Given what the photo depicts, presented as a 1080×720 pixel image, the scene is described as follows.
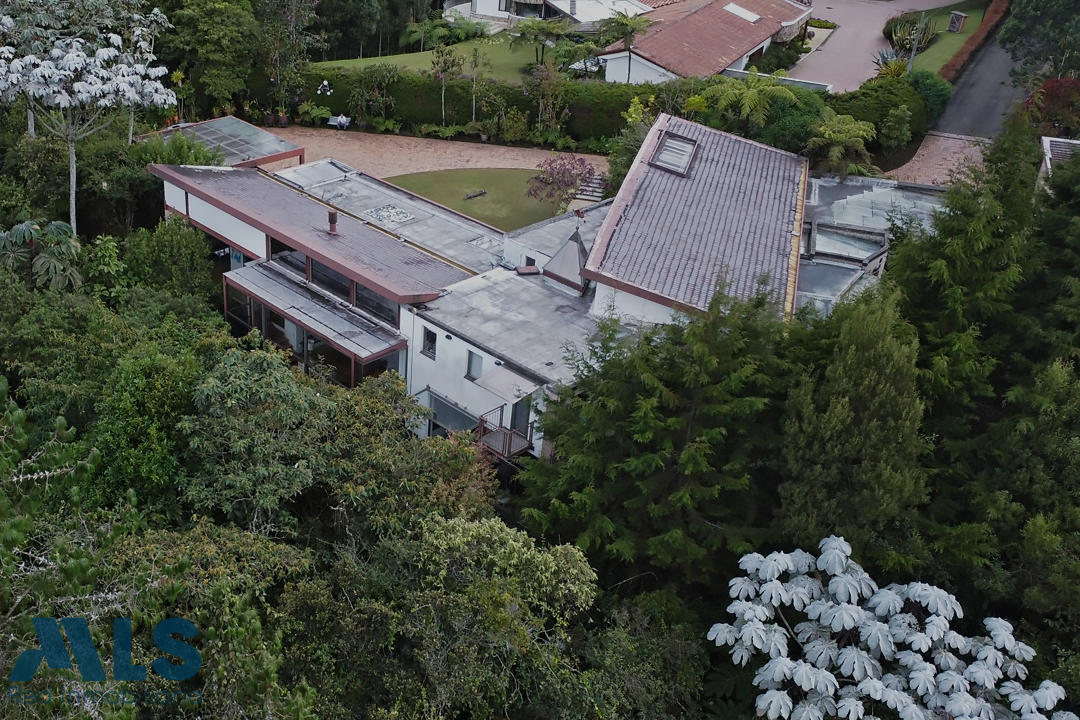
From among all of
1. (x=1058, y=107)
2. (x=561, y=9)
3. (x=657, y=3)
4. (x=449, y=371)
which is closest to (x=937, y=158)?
(x=1058, y=107)

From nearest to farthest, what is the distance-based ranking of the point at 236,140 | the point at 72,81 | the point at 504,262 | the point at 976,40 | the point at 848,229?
1. the point at 504,262
2. the point at 848,229
3. the point at 72,81
4. the point at 236,140
5. the point at 976,40

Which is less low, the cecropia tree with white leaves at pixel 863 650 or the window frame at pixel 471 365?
the window frame at pixel 471 365

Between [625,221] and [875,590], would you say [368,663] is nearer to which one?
[875,590]

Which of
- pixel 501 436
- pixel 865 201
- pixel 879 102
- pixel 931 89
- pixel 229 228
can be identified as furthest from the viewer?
pixel 931 89

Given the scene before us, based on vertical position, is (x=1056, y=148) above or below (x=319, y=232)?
above

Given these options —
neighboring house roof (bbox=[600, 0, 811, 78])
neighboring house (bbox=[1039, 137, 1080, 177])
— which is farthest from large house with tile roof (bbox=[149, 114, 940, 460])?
neighboring house roof (bbox=[600, 0, 811, 78])

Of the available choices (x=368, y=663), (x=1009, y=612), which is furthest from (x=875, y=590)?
(x=368, y=663)

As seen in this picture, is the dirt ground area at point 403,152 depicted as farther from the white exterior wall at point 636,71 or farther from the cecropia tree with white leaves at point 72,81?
the cecropia tree with white leaves at point 72,81

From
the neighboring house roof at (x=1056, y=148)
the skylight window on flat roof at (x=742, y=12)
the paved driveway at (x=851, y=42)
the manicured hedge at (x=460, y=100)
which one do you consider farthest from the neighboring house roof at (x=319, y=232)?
the skylight window on flat roof at (x=742, y=12)

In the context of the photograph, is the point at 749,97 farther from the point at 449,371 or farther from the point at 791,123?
the point at 449,371
